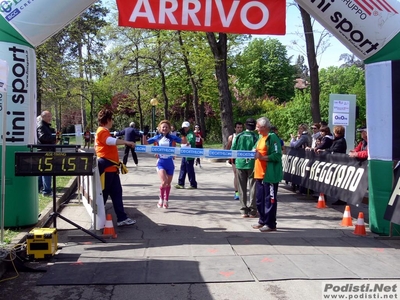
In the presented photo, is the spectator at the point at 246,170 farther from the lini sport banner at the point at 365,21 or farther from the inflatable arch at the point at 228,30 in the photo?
the lini sport banner at the point at 365,21

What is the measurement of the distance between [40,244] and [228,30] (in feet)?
15.3

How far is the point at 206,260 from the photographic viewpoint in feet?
20.7

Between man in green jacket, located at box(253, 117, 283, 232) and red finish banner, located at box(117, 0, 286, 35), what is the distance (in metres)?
1.73

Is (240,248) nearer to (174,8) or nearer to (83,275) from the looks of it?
(83,275)

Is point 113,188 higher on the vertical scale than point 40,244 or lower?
higher

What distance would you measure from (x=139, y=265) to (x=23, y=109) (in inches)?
128

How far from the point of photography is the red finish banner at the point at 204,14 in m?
8.02

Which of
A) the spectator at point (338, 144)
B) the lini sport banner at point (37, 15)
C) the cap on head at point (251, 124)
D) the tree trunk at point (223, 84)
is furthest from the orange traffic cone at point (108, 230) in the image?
the tree trunk at point (223, 84)

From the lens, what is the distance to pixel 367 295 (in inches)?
202

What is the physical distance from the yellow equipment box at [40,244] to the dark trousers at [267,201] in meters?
3.57

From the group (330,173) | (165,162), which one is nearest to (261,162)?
(165,162)

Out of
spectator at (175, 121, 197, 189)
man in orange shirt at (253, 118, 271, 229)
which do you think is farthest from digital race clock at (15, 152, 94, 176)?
spectator at (175, 121, 197, 189)

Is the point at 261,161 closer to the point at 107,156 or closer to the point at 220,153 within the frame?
the point at 220,153

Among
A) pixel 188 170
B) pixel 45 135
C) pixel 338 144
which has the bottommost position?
pixel 188 170
